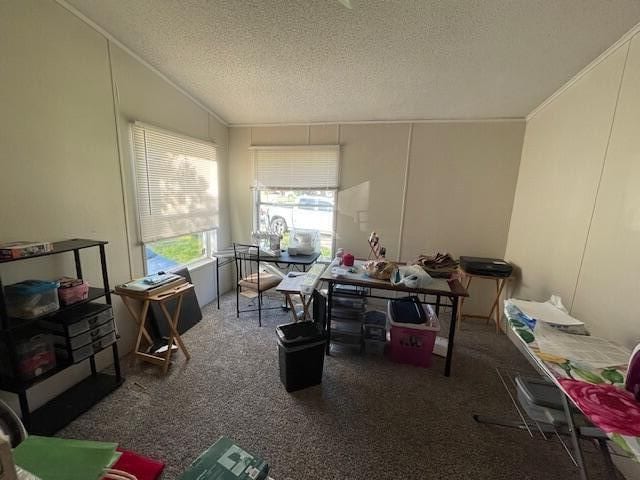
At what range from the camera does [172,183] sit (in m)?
2.75

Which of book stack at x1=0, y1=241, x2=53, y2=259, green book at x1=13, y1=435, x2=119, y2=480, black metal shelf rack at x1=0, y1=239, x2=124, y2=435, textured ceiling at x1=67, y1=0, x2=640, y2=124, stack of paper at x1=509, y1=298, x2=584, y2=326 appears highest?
textured ceiling at x1=67, y1=0, x2=640, y2=124

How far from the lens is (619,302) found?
5.16ft

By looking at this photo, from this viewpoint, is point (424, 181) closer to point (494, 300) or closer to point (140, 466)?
point (494, 300)

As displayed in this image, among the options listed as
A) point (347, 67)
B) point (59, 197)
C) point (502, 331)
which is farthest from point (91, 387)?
point (502, 331)

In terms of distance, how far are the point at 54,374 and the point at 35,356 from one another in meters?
0.17

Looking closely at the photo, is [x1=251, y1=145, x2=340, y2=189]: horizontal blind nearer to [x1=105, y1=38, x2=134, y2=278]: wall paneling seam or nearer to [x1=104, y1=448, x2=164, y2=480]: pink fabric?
[x1=105, y1=38, x2=134, y2=278]: wall paneling seam

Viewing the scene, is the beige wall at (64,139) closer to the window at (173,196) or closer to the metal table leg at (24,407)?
the window at (173,196)

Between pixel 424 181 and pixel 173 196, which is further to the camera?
pixel 424 181

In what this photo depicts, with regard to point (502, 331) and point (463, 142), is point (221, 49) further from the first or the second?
point (502, 331)

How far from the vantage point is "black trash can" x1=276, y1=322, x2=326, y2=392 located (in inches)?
75.6

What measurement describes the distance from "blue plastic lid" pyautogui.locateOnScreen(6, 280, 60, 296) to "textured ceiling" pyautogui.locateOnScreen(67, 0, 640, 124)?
1.88 metres

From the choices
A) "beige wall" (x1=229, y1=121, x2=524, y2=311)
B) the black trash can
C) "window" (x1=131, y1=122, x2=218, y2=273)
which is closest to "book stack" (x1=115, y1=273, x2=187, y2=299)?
"window" (x1=131, y1=122, x2=218, y2=273)

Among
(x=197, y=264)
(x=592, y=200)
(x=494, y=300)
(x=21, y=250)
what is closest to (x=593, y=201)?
(x=592, y=200)

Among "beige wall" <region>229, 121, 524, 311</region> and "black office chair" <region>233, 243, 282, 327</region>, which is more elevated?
"beige wall" <region>229, 121, 524, 311</region>
